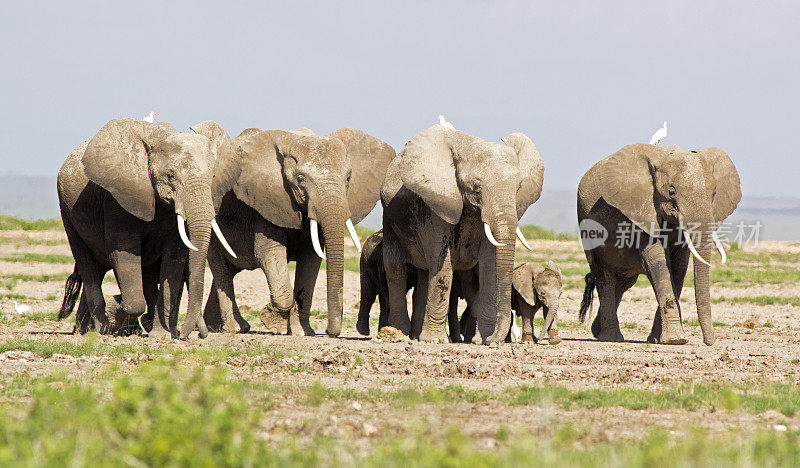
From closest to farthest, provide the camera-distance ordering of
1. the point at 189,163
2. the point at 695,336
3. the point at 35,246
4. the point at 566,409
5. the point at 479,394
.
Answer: the point at 566,409 → the point at 479,394 → the point at 189,163 → the point at 695,336 → the point at 35,246

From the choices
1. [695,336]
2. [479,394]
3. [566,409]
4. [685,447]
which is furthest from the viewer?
[695,336]

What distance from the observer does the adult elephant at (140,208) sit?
12.6 meters

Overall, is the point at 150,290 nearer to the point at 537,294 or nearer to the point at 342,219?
the point at 342,219

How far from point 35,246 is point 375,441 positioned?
29093 mm

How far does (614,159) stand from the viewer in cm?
1559

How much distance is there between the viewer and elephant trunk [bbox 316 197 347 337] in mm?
13219

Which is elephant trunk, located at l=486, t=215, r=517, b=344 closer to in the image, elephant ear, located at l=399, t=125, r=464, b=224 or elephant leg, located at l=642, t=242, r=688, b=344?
elephant ear, located at l=399, t=125, r=464, b=224

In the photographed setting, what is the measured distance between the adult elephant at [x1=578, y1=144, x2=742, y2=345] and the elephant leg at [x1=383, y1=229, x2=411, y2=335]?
346cm

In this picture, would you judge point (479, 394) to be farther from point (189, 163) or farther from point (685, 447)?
point (189, 163)

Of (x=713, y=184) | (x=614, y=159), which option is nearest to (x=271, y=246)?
(x=614, y=159)

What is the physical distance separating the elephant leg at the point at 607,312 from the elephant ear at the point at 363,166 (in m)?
4.23

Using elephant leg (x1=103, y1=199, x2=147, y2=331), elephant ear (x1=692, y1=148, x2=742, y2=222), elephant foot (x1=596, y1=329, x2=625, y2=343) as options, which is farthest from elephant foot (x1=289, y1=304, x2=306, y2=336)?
elephant ear (x1=692, y1=148, x2=742, y2=222)

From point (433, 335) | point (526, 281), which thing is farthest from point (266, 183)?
point (526, 281)

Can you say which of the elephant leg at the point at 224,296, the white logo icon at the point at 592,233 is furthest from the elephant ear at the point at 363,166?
the white logo icon at the point at 592,233
